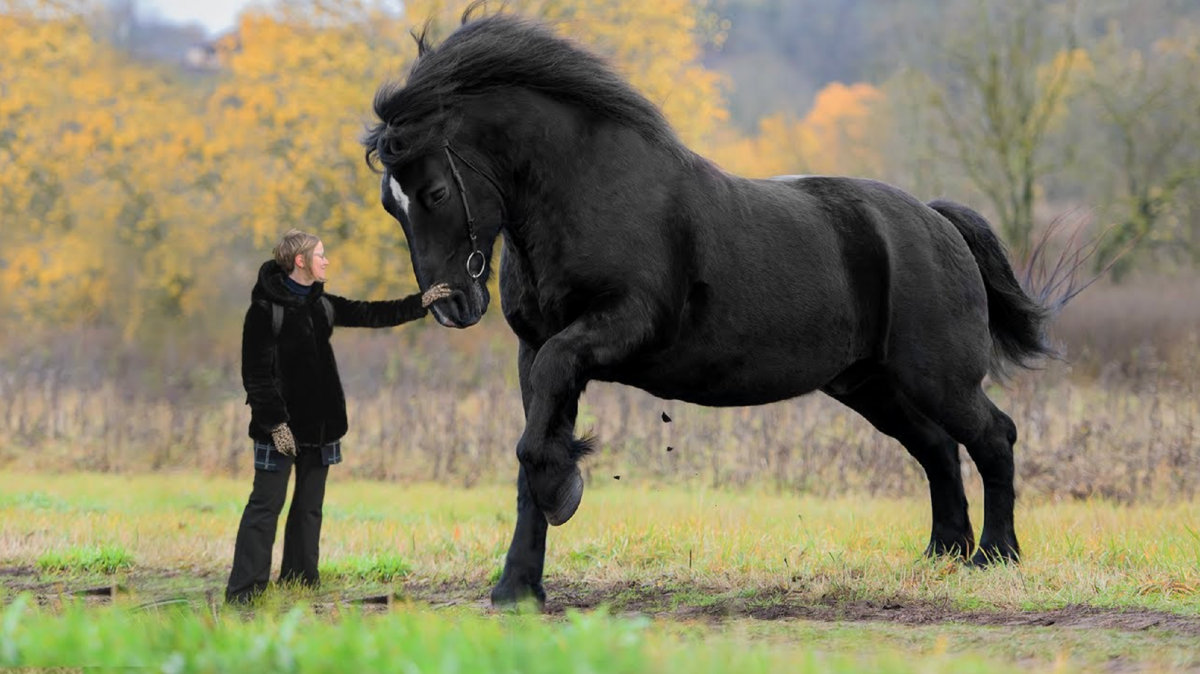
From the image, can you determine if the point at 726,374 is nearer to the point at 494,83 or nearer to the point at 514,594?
the point at 514,594

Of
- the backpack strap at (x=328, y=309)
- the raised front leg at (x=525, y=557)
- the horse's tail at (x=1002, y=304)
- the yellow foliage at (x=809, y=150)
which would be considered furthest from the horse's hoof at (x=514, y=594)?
the yellow foliage at (x=809, y=150)

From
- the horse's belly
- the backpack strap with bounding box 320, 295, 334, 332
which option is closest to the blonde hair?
the backpack strap with bounding box 320, 295, 334, 332

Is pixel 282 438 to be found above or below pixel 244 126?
below

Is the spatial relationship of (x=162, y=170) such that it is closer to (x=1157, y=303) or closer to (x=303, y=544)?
(x=303, y=544)

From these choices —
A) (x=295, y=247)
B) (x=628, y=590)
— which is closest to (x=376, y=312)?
(x=295, y=247)

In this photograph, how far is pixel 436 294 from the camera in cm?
570

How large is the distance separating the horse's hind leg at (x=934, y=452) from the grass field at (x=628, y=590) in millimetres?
269

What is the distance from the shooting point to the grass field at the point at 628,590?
12.5 ft

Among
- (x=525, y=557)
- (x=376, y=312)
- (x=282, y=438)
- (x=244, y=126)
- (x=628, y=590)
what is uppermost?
(x=244, y=126)

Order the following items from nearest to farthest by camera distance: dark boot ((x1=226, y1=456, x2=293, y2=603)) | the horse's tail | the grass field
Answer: the grass field < dark boot ((x1=226, y1=456, x2=293, y2=603)) < the horse's tail

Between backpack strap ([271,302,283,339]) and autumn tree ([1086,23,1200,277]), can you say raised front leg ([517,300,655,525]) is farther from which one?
autumn tree ([1086,23,1200,277])

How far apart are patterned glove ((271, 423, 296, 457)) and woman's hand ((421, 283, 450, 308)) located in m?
1.29

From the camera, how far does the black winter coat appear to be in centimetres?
651

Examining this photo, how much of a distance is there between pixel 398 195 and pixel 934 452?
3.83m
